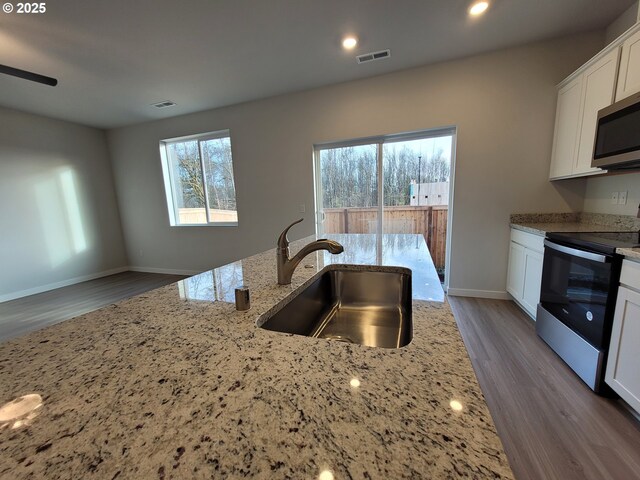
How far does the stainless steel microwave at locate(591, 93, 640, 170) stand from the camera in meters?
1.56

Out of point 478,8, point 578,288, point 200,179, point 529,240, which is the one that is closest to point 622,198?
point 529,240

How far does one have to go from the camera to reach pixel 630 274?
4.38ft

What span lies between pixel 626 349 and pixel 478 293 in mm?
1699

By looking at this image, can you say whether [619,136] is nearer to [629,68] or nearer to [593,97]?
[629,68]

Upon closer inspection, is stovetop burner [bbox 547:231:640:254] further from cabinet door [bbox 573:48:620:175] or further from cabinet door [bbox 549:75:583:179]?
cabinet door [bbox 549:75:583:179]

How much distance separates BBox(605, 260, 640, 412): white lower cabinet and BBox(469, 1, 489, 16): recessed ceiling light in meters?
2.07

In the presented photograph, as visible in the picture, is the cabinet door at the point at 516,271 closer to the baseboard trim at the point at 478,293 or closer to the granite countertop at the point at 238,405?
the baseboard trim at the point at 478,293

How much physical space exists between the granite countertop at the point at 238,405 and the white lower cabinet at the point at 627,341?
4.64 feet

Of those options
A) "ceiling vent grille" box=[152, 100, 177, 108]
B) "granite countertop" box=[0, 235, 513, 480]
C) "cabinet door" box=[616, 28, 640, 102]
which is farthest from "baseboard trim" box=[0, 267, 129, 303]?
"cabinet door" box=[616, 28, 640, 102]

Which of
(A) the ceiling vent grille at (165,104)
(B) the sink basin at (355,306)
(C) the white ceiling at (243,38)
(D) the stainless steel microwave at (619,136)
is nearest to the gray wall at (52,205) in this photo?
(C) the white ceiling at (243,38)

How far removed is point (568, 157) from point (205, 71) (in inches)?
149

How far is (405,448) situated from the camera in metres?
0.34

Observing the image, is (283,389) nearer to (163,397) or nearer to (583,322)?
(163,397)

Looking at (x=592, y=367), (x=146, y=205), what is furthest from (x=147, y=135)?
(x=592, y=367)
